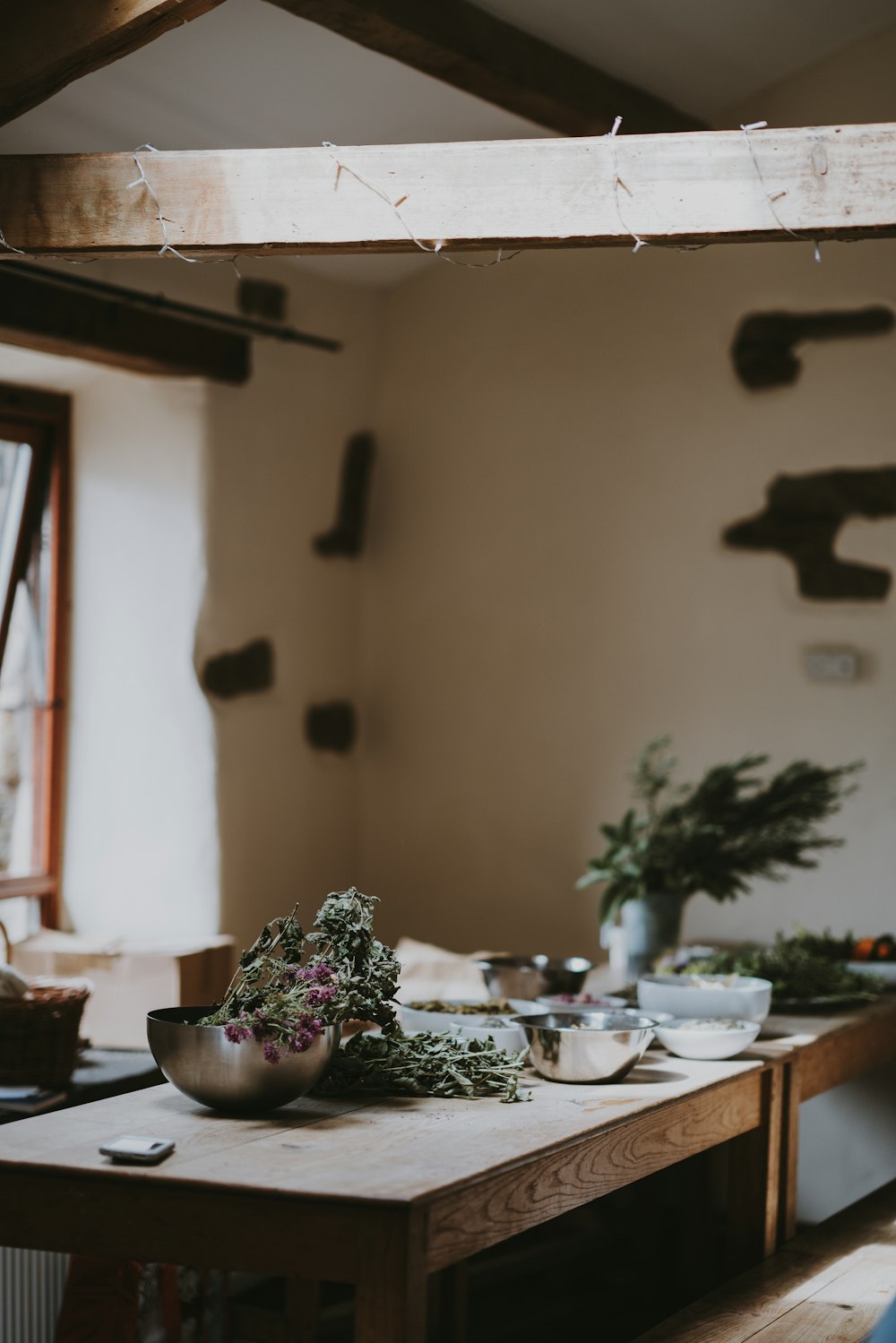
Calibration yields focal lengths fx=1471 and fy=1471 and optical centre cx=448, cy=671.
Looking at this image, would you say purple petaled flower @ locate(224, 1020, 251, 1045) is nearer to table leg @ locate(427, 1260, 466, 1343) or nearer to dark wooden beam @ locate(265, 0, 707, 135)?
table leg @ locate(427, 1260, 466, 1343)

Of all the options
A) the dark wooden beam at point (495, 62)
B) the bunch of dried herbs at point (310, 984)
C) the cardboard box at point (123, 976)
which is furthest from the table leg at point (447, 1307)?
the dark wooden beam at point (495, 62)

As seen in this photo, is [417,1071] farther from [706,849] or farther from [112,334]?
[112,334]

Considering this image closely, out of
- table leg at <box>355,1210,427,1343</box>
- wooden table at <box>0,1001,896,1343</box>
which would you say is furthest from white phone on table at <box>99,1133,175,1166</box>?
table leg at <box>355,1210,427,1343</box>

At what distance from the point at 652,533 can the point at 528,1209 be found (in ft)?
10.0

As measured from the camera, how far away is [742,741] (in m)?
4.52

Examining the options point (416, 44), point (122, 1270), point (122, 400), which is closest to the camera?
point (122, 1270)

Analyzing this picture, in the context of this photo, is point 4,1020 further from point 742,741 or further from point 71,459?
point 742,741

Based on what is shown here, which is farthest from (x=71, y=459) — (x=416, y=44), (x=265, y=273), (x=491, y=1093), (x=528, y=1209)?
(x=528, y=1209)

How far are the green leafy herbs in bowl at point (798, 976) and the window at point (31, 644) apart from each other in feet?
6.67

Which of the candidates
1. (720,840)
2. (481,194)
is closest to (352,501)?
(720,840)

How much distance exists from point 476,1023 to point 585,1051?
291 millimetres

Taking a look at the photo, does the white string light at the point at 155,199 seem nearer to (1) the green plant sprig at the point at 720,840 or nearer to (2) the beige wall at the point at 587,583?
(1) the green plant sprig at the point at 720,840

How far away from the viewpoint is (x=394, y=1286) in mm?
1720

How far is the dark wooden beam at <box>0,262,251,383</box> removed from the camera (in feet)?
12.9
